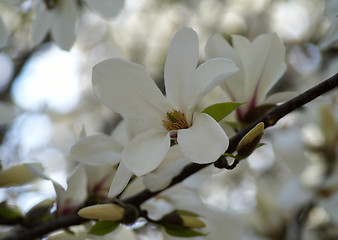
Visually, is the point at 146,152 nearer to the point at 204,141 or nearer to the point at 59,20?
the point at 204,141

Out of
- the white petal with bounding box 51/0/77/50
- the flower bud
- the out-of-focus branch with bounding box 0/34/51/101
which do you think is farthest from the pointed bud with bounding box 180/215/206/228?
the out-of-focus branch with bounding box 0/34/51/101

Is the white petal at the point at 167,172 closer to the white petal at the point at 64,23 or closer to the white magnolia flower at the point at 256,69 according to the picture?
the white magnolia flower at the point at 256,69

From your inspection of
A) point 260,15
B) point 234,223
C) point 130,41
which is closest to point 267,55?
point 234,223

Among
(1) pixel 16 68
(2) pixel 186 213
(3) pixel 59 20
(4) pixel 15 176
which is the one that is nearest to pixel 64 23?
(3) pixel 59 20

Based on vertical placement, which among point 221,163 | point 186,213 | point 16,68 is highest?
point 221,163

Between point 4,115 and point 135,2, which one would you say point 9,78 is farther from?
point 4,115

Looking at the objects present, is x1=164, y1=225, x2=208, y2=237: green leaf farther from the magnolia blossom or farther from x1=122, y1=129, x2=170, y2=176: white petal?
the magnolia blossom

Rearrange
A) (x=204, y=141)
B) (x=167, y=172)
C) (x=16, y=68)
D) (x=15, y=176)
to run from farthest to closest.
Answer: (x=16, y=68) < (x=15, y=176) < (x=167, y=172) < (x=204, y=141)
